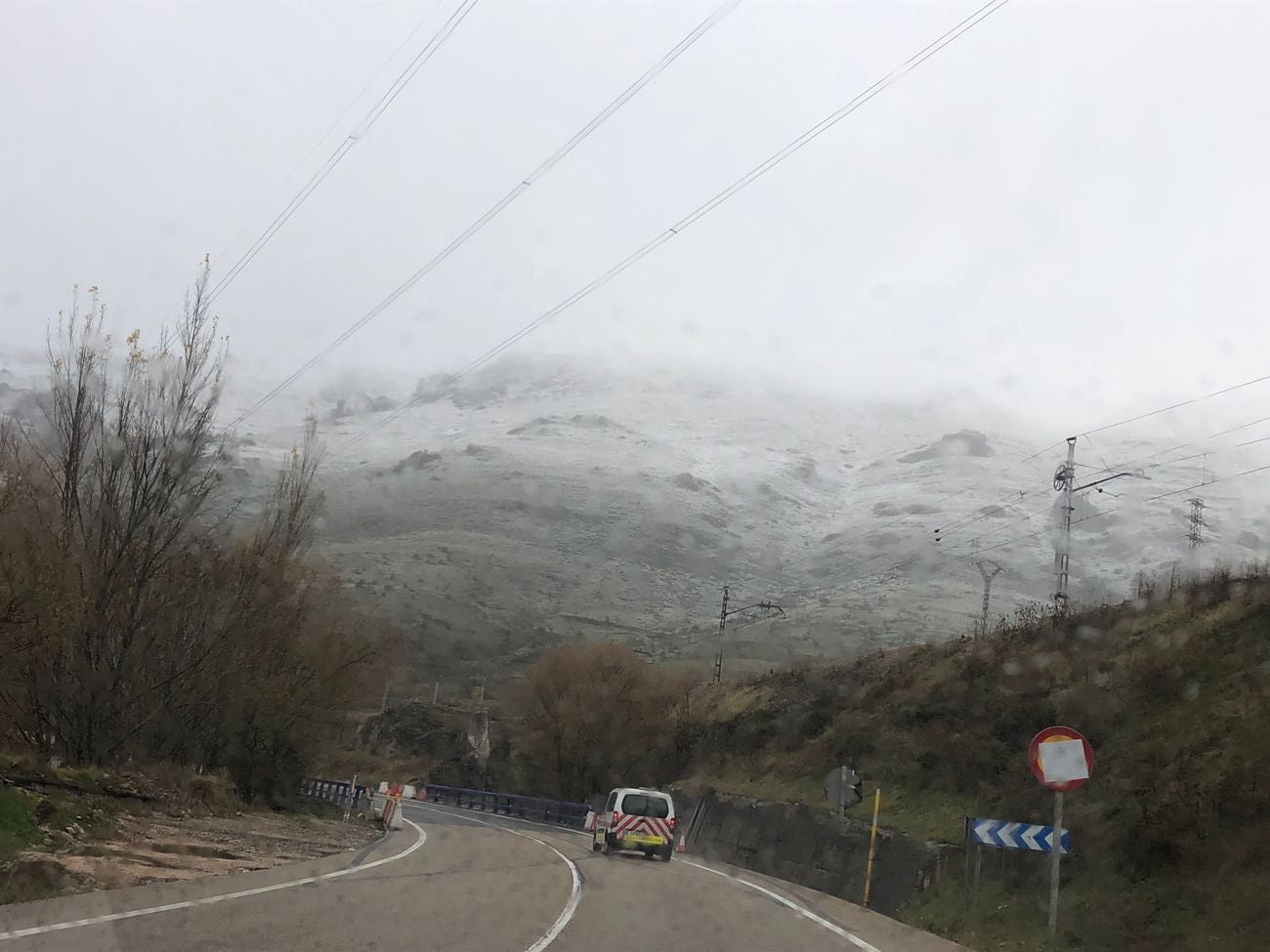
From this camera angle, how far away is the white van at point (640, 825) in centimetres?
2756

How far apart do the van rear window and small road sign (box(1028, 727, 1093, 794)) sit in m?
17.1

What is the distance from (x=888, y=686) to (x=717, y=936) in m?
23.8

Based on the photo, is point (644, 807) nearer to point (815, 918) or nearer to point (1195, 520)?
point (815, 918)

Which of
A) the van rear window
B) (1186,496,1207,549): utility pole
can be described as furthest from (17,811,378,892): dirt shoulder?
(1186,496,1207,549): utility pole

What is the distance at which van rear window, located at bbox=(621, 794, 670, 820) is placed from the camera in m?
28.0

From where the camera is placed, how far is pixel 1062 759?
12.1 m

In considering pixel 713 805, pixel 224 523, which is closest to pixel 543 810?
pixel 713 805

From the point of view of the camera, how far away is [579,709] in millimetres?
59906

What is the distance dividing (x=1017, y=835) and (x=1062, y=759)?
3.18 m

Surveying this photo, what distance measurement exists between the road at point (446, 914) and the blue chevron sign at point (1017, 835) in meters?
1.60

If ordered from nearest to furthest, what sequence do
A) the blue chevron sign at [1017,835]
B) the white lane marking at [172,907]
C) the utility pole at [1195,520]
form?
the white lane marking at [172,907] → the blue chevron sign at [1017,835] → the utility pole at [1195,520]

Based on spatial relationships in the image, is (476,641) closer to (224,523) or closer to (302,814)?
(302,814)

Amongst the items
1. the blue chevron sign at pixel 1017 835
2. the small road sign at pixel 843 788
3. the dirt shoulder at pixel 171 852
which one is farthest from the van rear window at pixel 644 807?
the blue chevron sign at pixel 1017 835

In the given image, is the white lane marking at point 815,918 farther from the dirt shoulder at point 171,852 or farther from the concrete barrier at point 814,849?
the dirt shoulder at point 171,852
